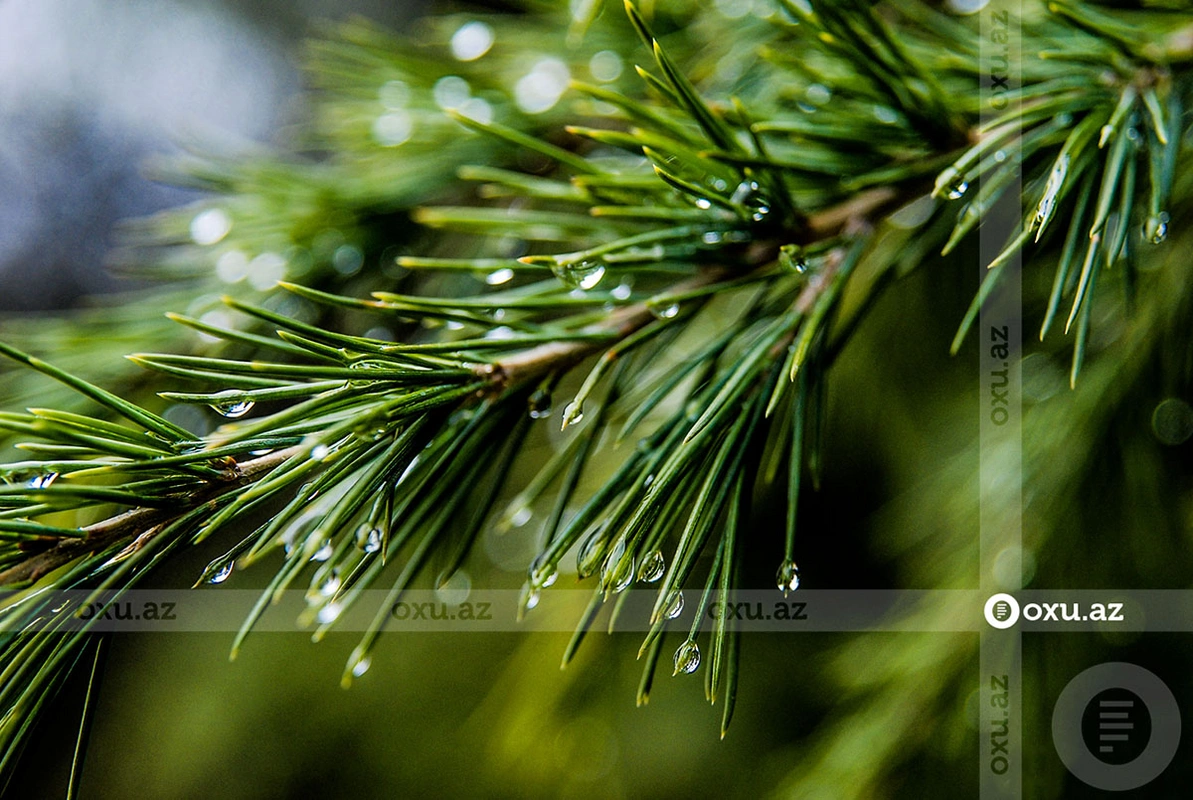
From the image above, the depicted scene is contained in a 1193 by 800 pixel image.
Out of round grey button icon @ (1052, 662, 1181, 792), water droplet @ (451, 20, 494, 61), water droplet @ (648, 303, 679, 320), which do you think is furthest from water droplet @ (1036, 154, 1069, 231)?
water droplet @ (451, 20, 494, 61)

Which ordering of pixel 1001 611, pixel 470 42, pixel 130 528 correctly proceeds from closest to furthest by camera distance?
pixel 130 528 < pixel 1001 611 < pixel 470 42

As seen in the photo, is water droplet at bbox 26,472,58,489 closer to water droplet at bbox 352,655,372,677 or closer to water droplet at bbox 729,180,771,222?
water droplet at bbox 352,655,372,677

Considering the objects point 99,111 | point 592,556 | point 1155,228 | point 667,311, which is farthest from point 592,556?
point 99,111

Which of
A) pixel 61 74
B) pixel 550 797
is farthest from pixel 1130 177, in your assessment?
pixel 61 74

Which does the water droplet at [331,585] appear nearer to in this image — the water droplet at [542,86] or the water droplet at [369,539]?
the water droplet at [369,539]

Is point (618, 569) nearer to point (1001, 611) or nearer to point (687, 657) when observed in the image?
point (687, 657)

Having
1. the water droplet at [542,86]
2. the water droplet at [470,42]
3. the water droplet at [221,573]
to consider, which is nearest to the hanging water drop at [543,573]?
the water droplet at [221,573]

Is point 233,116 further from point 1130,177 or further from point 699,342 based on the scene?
point 1130,177
